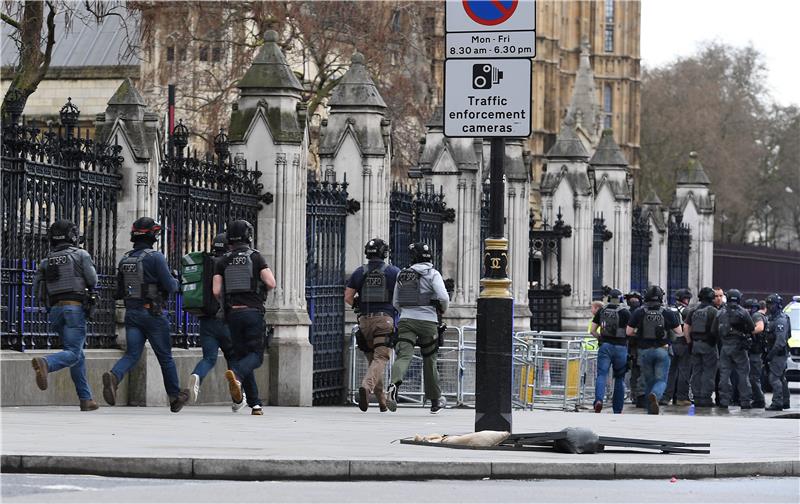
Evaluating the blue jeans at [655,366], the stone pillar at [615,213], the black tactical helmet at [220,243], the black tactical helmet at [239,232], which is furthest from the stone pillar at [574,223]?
the black tactical helmet at [239,232]

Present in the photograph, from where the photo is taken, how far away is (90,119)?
68.6m

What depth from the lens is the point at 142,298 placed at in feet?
61.3

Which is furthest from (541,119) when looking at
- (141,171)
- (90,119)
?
(141,171)

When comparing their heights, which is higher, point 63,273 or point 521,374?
point 63,273

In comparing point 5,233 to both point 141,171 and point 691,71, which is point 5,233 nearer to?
point 141,171

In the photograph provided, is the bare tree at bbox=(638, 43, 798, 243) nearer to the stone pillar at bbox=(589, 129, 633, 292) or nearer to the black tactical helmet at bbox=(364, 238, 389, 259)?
the stone pillar at bbox=(589, 129, 633, 292)

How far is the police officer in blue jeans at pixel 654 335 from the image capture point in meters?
25.3

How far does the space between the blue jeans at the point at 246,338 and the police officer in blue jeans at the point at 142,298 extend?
64cm

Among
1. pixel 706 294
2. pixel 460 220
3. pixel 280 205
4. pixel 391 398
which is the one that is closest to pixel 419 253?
pixel 391 398

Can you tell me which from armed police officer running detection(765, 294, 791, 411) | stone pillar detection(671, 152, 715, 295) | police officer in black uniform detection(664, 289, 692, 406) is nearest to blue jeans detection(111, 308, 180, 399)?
police officer in black uniform detection(664, 289, 692, 406)

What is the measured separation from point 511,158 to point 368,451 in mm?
17302

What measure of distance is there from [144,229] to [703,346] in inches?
503

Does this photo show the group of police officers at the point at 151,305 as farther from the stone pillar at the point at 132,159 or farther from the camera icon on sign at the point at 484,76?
the camera icon on sign at the point at 484,76

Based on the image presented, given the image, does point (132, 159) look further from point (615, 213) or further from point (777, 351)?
point (615, 213)
